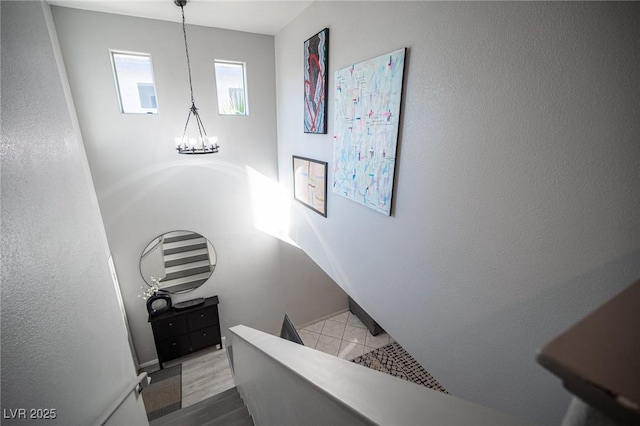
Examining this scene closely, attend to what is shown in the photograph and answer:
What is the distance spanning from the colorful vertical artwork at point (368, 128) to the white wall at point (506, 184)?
0.30 ft

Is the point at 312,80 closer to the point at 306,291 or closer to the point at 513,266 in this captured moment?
the point at 513,266

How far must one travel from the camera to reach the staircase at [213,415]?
7.52 feet

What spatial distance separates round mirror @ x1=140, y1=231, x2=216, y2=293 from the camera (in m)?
4.07

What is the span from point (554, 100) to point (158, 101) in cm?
399

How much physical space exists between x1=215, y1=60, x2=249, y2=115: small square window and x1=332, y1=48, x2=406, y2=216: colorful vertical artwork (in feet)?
6.49

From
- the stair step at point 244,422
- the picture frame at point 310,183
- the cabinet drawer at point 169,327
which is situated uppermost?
the picture frame at point 310,183

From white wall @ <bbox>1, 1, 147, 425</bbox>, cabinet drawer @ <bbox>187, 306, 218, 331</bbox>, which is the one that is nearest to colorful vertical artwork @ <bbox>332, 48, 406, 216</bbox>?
white wall @ <bbox>1, 1, 147, 425</bbox>

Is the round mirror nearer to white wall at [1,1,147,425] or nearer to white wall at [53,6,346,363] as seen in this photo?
white wall at [53,6,346,363]

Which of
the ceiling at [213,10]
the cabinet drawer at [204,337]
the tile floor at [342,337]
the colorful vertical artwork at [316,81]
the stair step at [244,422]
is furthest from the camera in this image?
the tile floor at [342,337]

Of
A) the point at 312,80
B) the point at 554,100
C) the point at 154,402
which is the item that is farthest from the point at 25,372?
the point at 154,402

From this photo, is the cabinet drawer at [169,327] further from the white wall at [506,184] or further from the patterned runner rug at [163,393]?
the white wall at [506,184]

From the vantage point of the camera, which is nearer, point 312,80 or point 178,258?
point 312,80

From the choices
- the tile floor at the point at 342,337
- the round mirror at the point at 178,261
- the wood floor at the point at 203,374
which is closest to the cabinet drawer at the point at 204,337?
the wood floor at the point at 203,374

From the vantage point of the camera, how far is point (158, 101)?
3547mm
